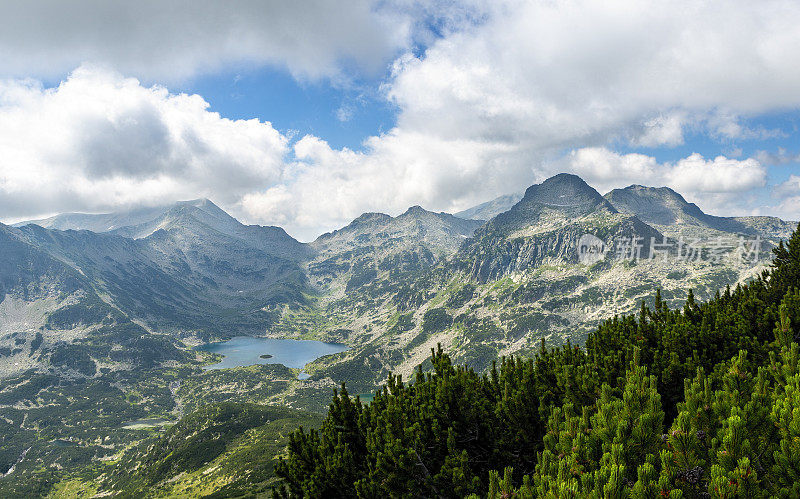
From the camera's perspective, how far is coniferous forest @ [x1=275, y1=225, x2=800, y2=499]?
8.66 m

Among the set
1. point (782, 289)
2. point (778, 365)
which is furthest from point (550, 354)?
point (782, 289)

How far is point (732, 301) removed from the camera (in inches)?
1190

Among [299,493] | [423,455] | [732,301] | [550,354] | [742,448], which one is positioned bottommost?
[299,493]

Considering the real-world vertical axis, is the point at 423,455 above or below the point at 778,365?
below

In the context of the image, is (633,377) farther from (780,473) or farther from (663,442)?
(780,473)

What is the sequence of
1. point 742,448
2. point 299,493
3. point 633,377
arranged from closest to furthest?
point 742,448 < point 633,377 < point 299,493

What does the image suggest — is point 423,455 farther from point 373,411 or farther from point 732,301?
point 732,301

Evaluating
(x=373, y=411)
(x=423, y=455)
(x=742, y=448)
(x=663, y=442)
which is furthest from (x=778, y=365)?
(x=373, y=411)

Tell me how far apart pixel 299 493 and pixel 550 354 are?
60.1 ft

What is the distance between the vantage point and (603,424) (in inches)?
436

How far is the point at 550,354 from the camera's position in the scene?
2656 cm

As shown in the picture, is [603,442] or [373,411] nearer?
[603,442]

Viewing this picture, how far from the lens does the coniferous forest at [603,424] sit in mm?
8656

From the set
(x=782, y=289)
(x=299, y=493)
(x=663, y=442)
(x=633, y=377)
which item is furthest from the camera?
(x=782, y=289)
